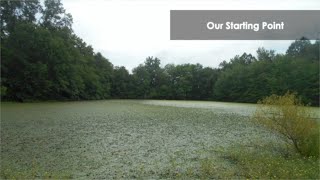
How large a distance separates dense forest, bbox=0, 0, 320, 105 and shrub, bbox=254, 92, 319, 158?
23714 millimetres

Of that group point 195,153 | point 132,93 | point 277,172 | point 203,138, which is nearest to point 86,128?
point 203,138

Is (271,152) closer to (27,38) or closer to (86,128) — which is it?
(86,128)

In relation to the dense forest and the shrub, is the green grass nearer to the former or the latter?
the shrub

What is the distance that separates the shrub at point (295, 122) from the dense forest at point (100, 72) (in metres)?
23.7

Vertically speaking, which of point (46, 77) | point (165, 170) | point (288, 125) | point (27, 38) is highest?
point (27, 38)

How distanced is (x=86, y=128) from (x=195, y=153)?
786cm

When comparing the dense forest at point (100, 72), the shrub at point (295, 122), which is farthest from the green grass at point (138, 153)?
the dense forest at point (100, 72)

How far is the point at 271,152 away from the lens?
12.3 meters

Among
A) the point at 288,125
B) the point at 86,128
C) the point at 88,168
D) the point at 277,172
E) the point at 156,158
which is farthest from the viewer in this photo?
the point at 86,128

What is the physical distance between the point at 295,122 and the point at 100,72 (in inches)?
2893

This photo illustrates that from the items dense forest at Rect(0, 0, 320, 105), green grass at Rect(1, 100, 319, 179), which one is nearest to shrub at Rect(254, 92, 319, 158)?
green grass at Rect(1, 100, 319, 179)

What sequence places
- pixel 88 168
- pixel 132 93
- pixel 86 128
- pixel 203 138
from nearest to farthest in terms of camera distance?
1. pixel 88 168
2. pixel 203 138
3. pixel 86 128
4. pixel 132 93

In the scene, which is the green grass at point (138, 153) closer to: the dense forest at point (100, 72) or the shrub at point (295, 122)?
the shrub at point (295, 122)

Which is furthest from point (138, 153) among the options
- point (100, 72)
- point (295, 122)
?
point (100, 72)
